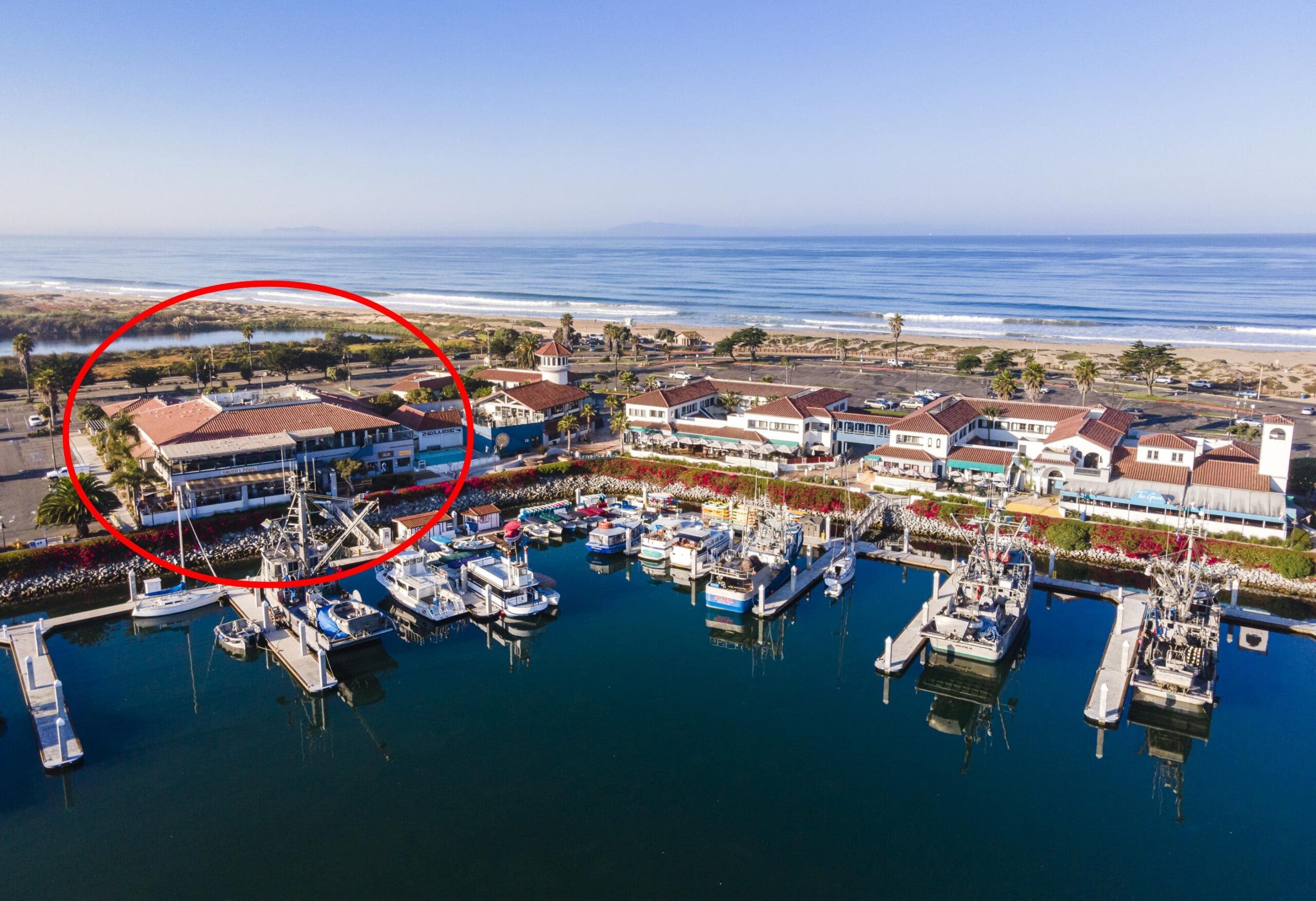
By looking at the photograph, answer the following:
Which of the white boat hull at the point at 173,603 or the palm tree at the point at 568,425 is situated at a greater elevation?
the palm tree at the point at 568,425

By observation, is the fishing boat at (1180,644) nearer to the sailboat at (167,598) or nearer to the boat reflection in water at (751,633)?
the boat reflection in water at (751,633)

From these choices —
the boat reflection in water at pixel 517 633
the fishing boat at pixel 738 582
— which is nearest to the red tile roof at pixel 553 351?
the fishing boat at pixel 738 582

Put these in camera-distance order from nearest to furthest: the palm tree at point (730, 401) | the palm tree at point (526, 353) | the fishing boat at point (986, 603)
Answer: the fishing boat at point (986, 603)
the palm tree at point (730, 401)
the palm tree at point (526, 353)

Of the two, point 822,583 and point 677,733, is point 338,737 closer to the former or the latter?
point 677,733

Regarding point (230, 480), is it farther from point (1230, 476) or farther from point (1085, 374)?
point (1085, 374)

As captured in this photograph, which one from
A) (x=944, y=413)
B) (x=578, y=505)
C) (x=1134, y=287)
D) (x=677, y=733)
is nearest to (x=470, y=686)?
(x=677, y=733)

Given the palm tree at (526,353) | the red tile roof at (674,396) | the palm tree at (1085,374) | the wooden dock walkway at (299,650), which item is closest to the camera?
the wooden dock walkway at (299,650)

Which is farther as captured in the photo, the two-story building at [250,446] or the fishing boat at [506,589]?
the two-story building at [250,446]
